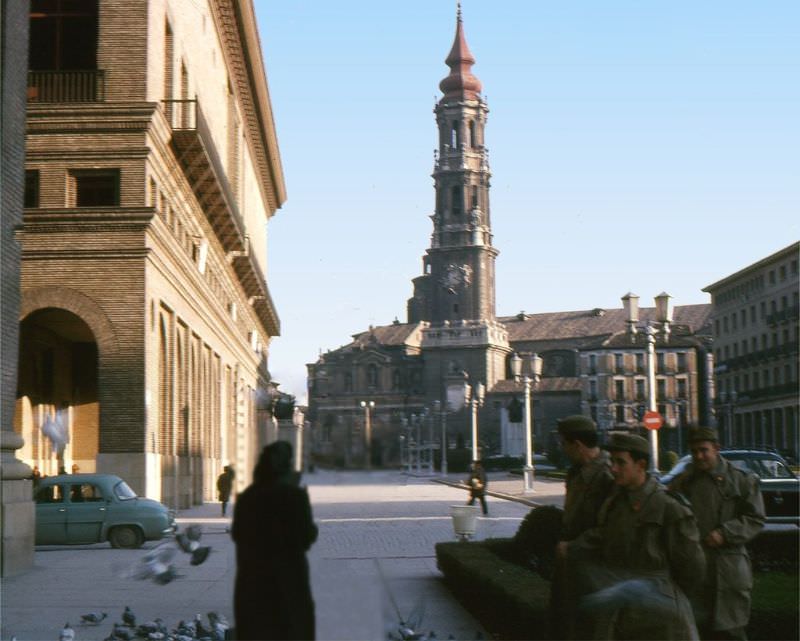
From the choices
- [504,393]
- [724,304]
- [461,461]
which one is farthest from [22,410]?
[504,393]

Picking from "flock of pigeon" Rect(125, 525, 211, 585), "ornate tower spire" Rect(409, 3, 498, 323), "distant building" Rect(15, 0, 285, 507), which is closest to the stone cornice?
"distant building" Rect(15, 0, 285, 507)

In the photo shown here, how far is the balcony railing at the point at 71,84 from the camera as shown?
31.6 meters

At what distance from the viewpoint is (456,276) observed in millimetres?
152000

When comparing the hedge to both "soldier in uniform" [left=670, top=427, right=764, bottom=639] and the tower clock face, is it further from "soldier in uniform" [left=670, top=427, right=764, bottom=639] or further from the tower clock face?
the tower clock face

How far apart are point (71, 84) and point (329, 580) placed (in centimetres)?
2828

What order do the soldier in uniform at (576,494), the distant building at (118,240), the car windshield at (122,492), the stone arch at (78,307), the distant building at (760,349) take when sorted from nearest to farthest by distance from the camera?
the soldier in uniform at (576,494)
the car windshield at (122,492)
the stone arch at (78,307)
the distant building at (118,240)
the distant building at (760,349)

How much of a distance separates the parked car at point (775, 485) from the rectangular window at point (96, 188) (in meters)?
15.0

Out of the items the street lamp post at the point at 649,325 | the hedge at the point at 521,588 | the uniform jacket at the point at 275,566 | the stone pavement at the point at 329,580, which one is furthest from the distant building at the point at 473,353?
the uniform jacket at the point at 275,566

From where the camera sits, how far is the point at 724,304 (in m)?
124

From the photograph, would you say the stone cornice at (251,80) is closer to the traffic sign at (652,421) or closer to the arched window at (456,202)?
the traffic sign at (652,421)

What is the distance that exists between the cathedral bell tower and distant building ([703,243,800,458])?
32.2 meters

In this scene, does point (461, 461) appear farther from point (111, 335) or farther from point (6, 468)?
point (6, 468)

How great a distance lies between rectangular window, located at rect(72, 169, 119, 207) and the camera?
3142cm

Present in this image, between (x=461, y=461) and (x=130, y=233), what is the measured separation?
91.8 m
